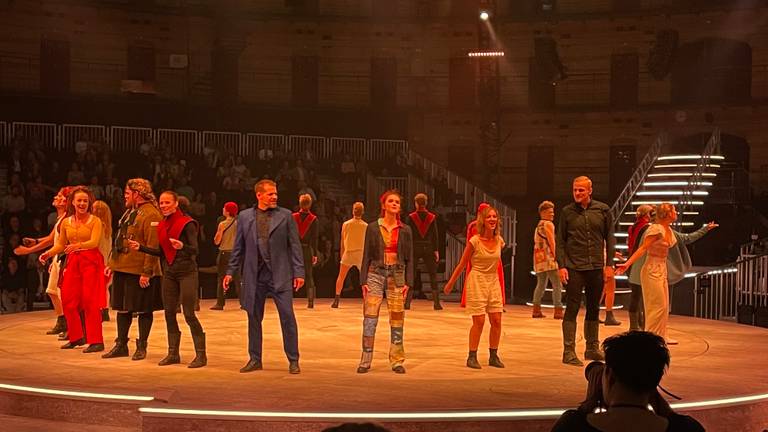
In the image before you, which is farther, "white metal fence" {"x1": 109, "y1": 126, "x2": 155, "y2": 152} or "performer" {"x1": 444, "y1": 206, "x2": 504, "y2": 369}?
"white metal fence" {"x1": 109, "y1": 126, "x2": 155, "y2": 152}

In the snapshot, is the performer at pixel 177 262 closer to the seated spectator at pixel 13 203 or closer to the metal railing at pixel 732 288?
the metal railing at pixel 732 288

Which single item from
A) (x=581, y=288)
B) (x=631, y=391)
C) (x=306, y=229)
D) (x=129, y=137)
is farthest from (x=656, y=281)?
(x=129, y=137)

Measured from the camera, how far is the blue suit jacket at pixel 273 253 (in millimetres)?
11320

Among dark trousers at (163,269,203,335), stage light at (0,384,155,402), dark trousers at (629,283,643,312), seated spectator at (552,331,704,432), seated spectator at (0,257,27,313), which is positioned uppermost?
seated spectator at (552,331,704,432)

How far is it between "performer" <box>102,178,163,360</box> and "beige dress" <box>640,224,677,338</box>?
5869 mm

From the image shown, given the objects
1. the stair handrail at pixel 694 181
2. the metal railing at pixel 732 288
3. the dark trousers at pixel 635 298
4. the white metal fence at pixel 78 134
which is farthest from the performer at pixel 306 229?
the white metal fence at pixel 78 134

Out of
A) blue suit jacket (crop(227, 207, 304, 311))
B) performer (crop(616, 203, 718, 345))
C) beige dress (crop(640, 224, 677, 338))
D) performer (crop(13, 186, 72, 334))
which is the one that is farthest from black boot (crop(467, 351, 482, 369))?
performer (crop(13, 186, 72, 334))

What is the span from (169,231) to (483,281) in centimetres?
343

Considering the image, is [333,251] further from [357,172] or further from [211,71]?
[211,71]

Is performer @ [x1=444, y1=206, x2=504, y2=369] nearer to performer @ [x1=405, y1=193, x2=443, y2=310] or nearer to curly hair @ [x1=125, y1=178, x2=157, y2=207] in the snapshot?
curly hair @ [x1=125, y1=178, x2=157, y2=207]

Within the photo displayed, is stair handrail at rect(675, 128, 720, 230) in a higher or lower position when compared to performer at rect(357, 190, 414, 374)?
higher

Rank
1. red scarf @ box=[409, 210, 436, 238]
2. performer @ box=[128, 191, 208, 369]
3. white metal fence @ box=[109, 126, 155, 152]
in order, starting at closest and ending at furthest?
performer @ box=[128, 191, 208, 369], red scarf @ box=[409, 210, 436, 238], white metal fence @ box=[109, 126, 155, 152]

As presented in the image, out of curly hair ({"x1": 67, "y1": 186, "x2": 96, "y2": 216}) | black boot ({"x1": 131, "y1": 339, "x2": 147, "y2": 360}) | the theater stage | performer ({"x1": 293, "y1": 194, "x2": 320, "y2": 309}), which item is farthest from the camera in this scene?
performer ({"x1": 293, "y1": 194, "x2": 320, "y2": 309})

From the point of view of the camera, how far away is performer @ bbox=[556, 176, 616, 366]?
12266mm
